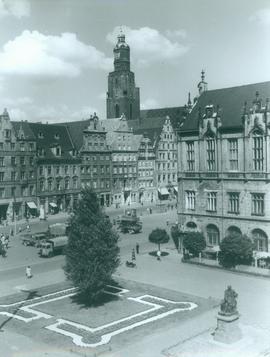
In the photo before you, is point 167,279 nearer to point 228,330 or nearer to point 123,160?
point 228,330

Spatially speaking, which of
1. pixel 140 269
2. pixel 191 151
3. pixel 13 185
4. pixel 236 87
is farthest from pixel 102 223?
pixel 13 185

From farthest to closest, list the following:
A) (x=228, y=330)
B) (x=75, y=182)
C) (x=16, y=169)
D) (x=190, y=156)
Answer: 1. (x=75, y=182)
2. (x=16, y=169)
3. (x=190, y=156)
4. (x=228, y=330)

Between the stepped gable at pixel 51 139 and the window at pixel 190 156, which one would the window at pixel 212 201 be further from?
the stepped gable at pixel 51 139

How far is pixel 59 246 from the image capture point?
177 feet

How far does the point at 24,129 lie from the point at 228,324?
63887 mm

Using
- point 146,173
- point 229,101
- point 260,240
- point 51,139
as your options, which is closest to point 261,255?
point 260,240

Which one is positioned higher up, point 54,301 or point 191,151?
point 191,151

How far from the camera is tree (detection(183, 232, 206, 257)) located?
161ft

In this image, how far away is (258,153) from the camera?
4991 centimetres

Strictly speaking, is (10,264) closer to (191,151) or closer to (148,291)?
(148,291)

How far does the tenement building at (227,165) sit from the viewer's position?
49.7 metres

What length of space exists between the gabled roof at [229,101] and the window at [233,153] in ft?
5.53

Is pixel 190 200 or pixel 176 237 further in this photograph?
pixel 176 237

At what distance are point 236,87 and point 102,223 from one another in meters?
30.3
